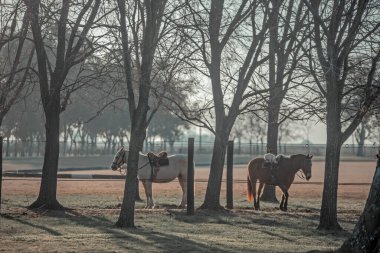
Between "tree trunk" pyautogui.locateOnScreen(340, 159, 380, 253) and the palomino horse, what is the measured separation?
12.2 meters

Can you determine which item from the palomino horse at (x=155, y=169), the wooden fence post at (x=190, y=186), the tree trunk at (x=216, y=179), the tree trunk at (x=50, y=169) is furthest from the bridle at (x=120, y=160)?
the wooden fence post at (x=190, y=186)

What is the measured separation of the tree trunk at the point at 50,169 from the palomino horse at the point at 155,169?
1961 millimetres

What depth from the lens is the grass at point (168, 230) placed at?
13031 millimetres

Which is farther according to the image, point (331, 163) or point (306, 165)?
point (306, 165)

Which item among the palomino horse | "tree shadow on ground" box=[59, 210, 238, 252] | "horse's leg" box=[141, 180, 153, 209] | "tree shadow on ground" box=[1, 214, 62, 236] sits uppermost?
the palomino horse

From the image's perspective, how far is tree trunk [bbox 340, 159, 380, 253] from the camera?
1050 cm

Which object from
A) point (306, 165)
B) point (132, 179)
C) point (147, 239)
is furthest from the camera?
point (306, 165)

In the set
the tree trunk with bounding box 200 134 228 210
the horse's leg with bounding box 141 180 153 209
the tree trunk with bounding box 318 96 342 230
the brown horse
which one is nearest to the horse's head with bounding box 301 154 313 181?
the brown horse

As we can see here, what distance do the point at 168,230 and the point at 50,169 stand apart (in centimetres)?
687

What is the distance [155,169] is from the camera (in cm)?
2358

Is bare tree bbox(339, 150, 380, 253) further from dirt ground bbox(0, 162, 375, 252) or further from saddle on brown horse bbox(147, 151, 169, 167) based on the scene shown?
saddle on brown horse bbox(147, 151, 169, 167)

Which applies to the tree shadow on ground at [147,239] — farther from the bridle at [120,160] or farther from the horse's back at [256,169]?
the horse's back at [256,169]

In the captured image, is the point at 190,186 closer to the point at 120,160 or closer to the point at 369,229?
the point at 120,160

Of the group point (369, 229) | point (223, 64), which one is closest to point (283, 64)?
point (223, 64)
